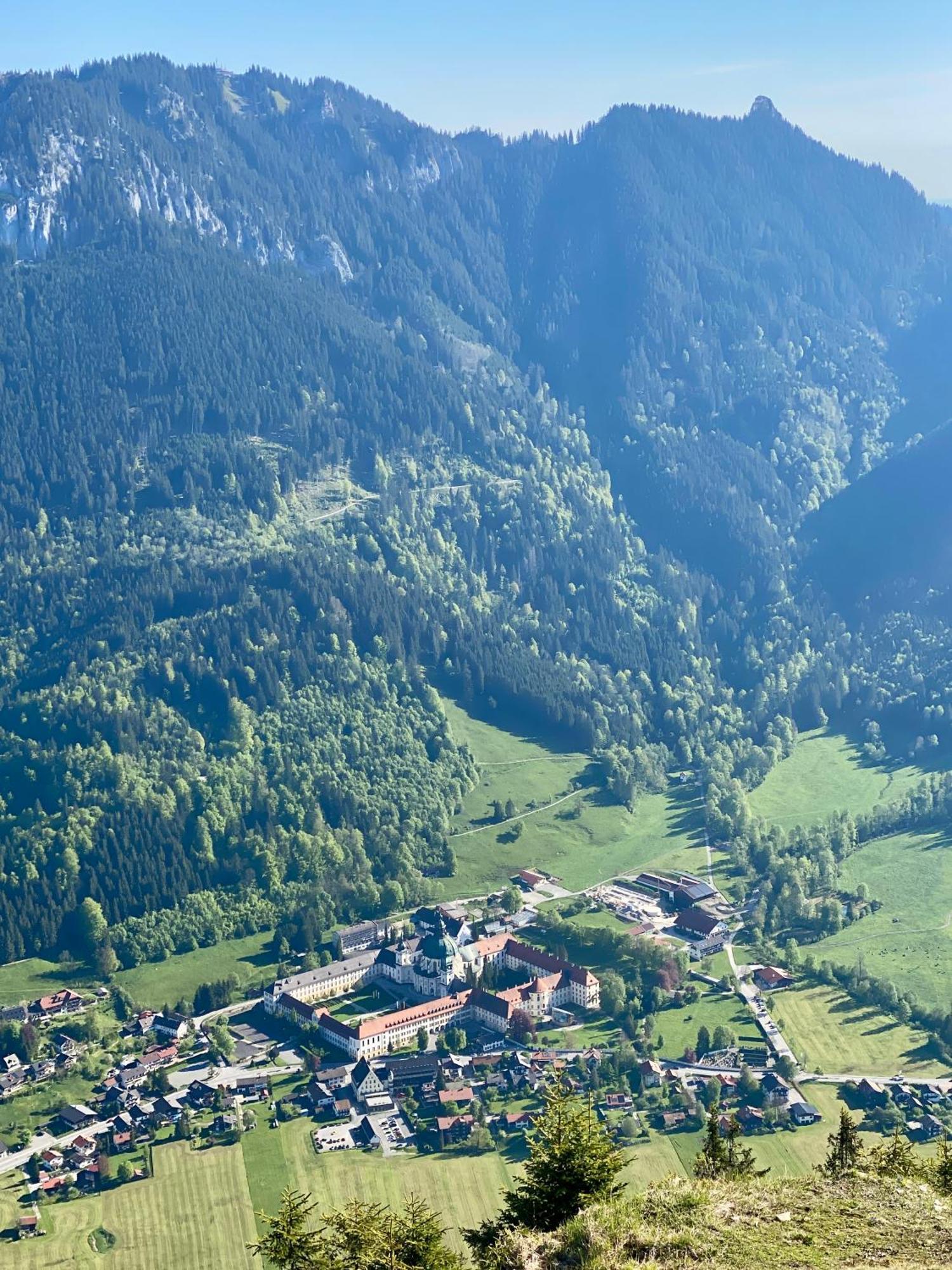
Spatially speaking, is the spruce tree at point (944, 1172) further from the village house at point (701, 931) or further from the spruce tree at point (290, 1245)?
the village house at point (701, 931)

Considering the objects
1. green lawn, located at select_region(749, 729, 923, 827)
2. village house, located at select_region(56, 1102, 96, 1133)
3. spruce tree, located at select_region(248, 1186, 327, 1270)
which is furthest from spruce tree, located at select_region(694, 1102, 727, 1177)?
green lawn, located at select_region(749, 729, 923, 827)

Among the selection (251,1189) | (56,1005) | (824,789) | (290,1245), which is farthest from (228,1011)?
(824,789)

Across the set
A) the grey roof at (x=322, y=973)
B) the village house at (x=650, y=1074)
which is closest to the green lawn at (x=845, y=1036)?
the village house at (x=650, y=1074)

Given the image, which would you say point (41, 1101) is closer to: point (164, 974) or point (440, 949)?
point (164, 974)

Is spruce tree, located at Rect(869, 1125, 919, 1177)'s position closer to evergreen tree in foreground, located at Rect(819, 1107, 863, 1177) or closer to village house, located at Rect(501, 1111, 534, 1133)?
evergreen tree in foreground, located at Rect(819, 1107, 863, 1177)

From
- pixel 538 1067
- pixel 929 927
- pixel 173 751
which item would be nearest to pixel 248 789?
pixel 173 751

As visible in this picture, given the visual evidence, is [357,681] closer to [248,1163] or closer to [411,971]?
[411,971]
